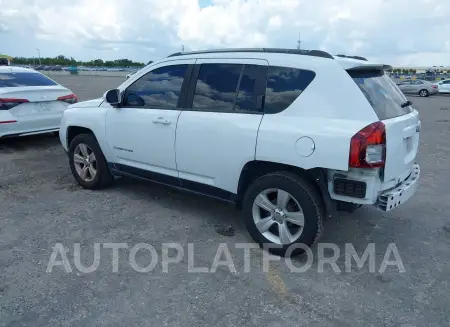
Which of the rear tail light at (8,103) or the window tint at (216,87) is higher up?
the window tint at (216,87)

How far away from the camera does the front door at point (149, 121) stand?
439cm

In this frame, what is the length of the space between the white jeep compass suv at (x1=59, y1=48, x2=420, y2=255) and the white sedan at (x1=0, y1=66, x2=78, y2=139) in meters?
3.45

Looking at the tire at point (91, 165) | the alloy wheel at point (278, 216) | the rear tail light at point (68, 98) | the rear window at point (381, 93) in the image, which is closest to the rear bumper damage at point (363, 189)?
the alloy wheel at point (278, 216)

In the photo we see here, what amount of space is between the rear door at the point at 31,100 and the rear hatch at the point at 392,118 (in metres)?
6.15

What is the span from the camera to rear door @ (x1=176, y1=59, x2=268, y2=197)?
3.77m

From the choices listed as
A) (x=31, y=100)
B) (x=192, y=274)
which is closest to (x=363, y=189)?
(x=192, y=274)

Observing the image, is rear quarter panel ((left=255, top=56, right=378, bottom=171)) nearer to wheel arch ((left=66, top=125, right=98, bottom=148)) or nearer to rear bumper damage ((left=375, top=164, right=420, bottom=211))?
rear bumper damage ((left=375, top=164, right=420, bottom=211))

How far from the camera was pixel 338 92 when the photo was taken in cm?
339

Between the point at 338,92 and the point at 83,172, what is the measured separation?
3737mm

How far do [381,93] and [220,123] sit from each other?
154cm

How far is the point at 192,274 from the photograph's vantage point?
344 cm

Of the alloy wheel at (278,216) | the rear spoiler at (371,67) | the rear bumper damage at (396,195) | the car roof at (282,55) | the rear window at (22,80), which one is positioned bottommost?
the alloy wheel at (278,216)

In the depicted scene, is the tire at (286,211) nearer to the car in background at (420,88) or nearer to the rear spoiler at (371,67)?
the rear spoiler at (371,67)

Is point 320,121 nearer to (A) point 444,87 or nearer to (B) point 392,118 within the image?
(B) point 392,118
